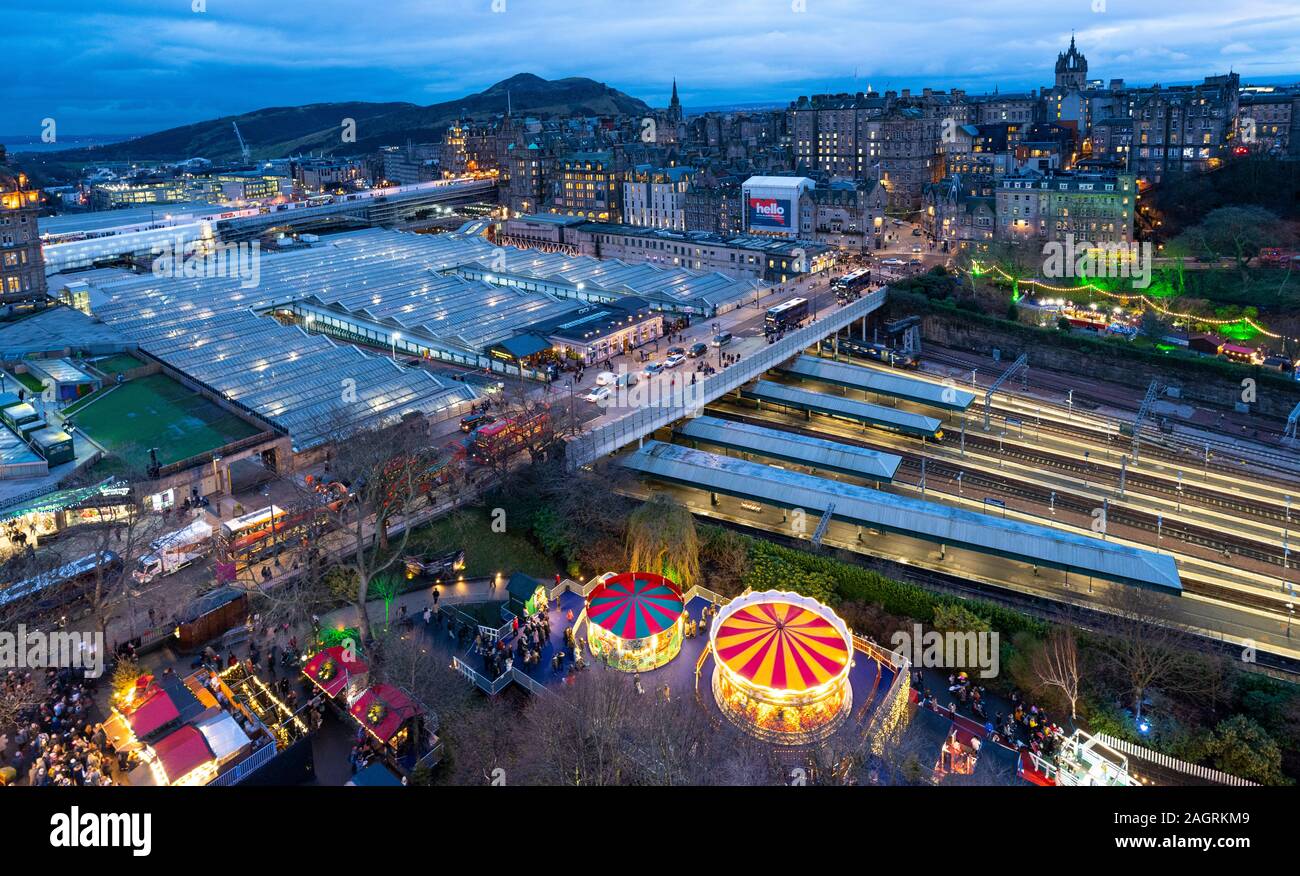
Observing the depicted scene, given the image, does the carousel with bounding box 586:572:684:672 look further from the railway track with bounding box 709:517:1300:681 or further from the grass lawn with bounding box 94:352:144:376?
the grass lawn with bounding box 94:352:144:376

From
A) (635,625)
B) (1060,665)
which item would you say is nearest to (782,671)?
(635,625)

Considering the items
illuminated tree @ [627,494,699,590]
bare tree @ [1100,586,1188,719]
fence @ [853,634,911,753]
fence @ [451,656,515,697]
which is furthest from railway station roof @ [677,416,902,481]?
fence @ [451,656,515,697]

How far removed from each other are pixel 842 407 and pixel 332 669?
116 feet

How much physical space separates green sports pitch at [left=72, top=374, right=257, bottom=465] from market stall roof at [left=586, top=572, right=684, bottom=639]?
72.5 ft

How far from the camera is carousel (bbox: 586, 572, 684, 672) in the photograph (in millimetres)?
26969

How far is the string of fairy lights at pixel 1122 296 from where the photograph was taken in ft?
196

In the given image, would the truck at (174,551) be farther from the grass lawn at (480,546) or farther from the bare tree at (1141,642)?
the bare tree at (1141,642)

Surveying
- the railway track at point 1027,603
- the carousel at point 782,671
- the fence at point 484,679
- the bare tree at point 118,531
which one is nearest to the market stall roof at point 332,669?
the fence at point 484,679

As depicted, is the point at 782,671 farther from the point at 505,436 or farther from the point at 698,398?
the point at 698,398

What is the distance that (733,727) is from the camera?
2400 cm

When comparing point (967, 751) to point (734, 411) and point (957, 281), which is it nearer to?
point (734, 411)

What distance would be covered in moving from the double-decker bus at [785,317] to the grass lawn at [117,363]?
41.2m

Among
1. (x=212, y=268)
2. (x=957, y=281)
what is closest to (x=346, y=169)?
(x=212, y=268)

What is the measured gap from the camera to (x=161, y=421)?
141ft
